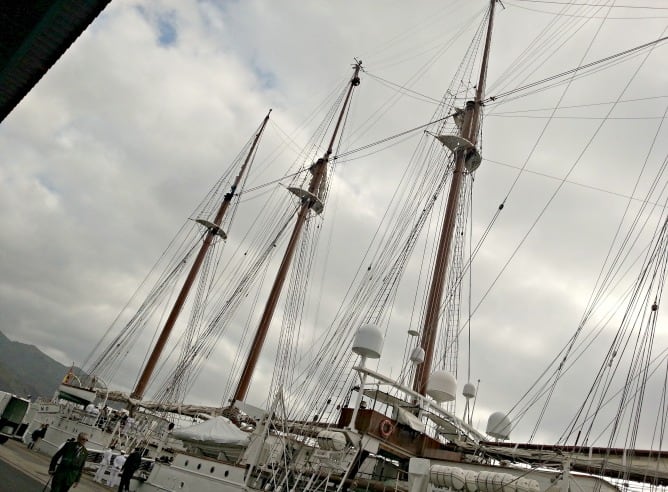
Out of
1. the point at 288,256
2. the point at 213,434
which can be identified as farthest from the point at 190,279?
the point at 213,434

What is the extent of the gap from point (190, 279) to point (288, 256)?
13.2 meters

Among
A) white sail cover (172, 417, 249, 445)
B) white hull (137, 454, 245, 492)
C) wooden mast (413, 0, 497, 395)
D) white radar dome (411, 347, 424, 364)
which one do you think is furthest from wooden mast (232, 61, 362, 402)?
white radar dome (411, 347, 424, 364)

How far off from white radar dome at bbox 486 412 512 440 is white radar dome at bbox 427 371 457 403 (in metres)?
1.70

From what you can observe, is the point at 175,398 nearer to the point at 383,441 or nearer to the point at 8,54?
the point at 383,441

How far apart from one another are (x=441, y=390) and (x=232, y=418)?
51.0 ft

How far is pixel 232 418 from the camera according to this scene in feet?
97.7

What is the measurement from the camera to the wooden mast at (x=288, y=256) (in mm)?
31703

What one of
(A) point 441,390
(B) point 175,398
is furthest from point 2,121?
(B) point 175,398

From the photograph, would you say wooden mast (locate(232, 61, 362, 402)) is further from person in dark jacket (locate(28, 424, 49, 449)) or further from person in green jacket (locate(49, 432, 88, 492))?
person in green jacket (locate(49, 432, 88, 492))

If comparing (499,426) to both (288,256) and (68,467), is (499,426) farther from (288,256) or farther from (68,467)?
(288,256)

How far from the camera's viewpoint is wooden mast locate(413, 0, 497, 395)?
22.1 meters

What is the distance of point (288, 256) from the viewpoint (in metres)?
37.1

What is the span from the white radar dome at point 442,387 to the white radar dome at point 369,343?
477 centimetres

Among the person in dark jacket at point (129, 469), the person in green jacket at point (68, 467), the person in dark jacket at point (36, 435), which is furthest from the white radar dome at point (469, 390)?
the person in dark jacket at point (36, 435)
